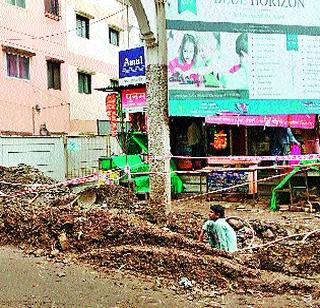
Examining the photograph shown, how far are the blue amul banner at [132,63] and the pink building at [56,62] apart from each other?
5.88 metres

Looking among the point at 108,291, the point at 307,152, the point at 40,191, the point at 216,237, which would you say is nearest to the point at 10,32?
the point at 40,191

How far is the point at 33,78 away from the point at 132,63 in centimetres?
709

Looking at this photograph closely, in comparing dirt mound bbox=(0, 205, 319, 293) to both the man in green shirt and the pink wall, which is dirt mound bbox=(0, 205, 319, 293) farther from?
the pink wall

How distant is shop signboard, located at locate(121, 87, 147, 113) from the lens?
16.2 metres

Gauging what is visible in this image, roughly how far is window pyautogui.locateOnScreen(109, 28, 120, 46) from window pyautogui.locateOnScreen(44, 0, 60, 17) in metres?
5.90

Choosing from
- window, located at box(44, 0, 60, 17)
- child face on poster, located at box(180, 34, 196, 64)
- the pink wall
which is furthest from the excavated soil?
window, located at box(44, 0, 60, 17)

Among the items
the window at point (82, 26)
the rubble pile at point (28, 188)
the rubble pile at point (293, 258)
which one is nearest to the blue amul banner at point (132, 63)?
the rubble pile at point (28, 188)

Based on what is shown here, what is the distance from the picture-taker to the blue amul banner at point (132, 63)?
15.3 metres

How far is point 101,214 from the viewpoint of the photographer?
877 centimetres

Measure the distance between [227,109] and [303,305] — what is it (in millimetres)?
4855

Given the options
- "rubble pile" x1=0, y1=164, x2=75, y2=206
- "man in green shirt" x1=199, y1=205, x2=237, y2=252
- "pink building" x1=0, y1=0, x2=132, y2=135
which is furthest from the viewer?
"pink building" x1=0, y1=0, x2=132, y2=135

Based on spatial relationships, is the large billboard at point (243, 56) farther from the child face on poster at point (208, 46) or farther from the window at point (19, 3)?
the window at point (19, 3)

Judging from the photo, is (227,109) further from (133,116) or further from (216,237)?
(133,116)

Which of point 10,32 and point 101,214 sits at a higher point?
point 10,32
